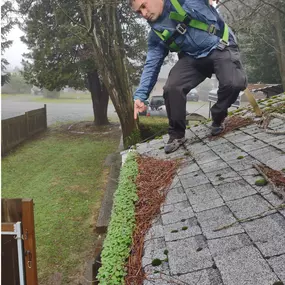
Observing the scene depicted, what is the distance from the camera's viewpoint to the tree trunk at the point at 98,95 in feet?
62.7

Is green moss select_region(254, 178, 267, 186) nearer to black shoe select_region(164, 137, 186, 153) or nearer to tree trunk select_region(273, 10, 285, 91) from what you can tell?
black shoe select_region(164, 137, 186, 153)

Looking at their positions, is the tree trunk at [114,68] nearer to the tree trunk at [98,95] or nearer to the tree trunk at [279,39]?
the tree trunk at [98,95]

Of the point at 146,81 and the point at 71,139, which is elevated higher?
the point at 146,81

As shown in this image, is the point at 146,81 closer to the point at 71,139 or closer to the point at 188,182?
the point at 188,182

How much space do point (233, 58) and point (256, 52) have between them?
55.4ft

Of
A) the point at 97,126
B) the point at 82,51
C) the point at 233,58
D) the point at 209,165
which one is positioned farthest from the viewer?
the point at 97,126

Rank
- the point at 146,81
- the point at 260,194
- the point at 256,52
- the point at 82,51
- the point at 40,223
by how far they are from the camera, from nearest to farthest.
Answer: the point at 260,194 < the point at 146,81 < the point at 40,223 < the point at 82,51 < the point at 256,52

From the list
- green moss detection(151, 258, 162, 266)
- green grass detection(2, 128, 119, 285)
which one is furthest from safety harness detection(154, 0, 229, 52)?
green grass detection(2, 128, 119, 285)

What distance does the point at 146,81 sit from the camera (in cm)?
354

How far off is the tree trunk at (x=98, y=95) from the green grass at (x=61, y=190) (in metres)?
2.93

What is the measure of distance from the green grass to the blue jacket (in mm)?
3429

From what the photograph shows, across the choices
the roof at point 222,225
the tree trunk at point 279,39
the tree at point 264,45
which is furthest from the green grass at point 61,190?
the tree at point 264,45

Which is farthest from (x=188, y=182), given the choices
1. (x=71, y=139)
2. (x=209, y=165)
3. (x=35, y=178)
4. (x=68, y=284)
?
(x=71, y=139)

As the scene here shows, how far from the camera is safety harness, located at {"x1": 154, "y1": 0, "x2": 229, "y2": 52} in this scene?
3045mm
